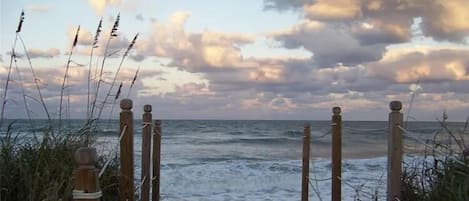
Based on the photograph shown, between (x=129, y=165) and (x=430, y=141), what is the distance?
3.03 meters

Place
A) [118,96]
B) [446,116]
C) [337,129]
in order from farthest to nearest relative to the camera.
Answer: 1. [337,129]
2. [446,116]
3. [118,96]

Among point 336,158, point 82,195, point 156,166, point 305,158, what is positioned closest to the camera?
point 82,195

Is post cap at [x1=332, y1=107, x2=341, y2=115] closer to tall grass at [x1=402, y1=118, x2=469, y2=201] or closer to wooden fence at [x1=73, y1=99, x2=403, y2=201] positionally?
wooden fence at [x1=73, y1=99, x2=403, y2=201]

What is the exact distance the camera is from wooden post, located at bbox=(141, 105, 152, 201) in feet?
20.8

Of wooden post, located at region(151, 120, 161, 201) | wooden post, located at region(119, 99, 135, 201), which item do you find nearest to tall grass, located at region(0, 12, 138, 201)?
wooden post, located at region(119, 99, 135, 201)

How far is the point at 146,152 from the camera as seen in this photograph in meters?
6.50

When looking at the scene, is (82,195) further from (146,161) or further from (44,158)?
(146,161)

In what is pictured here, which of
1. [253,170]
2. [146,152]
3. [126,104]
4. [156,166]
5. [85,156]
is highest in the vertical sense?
[126,104]

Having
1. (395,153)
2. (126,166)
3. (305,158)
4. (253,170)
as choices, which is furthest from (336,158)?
(253,170)

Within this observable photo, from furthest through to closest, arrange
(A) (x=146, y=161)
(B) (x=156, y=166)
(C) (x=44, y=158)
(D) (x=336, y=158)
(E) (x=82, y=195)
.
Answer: (B) (x=156, y=166) < (D) (x=336, y=158) < (A) (x=146, y=161) < (C) (x=44, y=158) < (E) (x=82, y=195)

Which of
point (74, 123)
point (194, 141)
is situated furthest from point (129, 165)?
point (194, 141)

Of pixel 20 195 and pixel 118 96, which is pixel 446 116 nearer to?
pixel 118 96

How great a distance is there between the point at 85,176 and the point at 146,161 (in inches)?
160

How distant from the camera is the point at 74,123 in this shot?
15.9 feet
